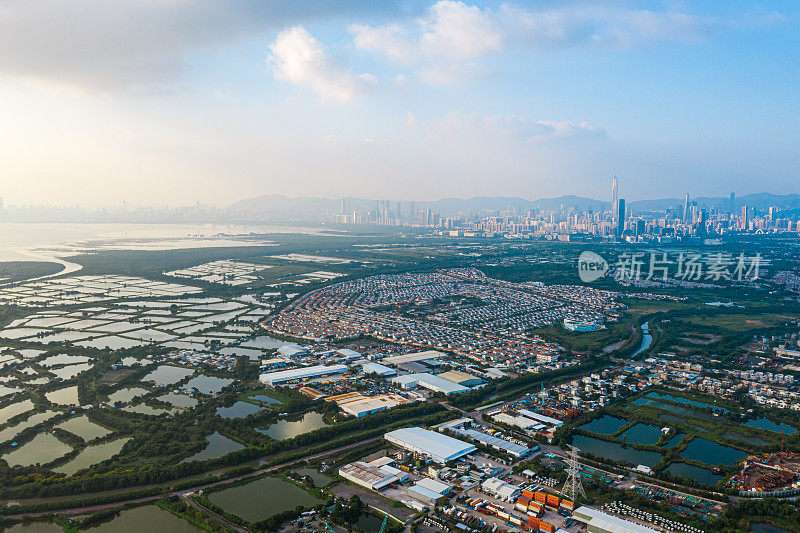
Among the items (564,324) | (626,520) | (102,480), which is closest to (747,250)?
(564,324)

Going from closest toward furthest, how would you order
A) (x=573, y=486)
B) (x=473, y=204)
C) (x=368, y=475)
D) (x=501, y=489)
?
(x=573, y=486)
(x=501, y=489)
(x=368, y=475)
(x=473, y=204)

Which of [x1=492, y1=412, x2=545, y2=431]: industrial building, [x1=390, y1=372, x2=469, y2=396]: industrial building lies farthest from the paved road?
[x1=390, y1=372, x2=469, y2=396]: industrial building

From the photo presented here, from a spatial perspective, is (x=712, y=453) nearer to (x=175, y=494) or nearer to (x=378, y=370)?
(x=378, y=370)

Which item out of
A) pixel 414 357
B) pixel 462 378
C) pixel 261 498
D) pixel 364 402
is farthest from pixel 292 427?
pixel 414 357

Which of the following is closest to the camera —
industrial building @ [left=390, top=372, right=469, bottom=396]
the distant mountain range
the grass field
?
industrial building @ [left=390, top=372, right=469, bottom=396]

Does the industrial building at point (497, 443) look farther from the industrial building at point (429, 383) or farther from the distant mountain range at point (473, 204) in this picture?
the distant mountain range at point (473, 204)

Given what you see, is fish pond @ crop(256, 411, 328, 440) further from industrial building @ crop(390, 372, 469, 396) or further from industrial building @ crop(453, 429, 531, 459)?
industrial building @ crop(453, 429, 531, 459)
